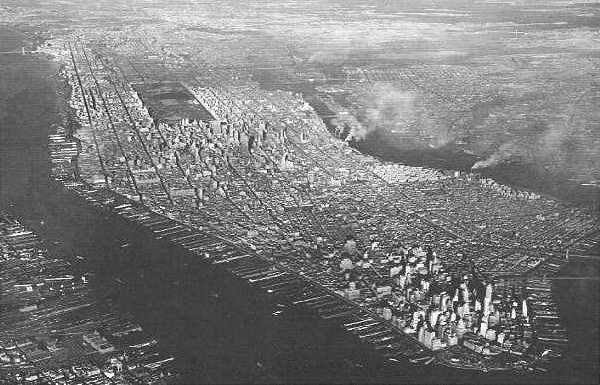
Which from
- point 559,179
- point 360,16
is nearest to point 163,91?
point 559,179

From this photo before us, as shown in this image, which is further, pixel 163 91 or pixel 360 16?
pixel 360 16

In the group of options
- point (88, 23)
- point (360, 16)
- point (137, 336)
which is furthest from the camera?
point (360, 16)

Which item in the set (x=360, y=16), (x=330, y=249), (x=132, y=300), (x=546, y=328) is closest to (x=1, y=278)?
(x=132, y=300)

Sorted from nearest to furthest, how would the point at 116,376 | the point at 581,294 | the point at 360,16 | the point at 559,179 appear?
the point at 116,376 < the point at 581,294 < the point at 559,179 < the point at 360,16

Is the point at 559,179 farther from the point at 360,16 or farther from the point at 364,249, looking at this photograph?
the point at 360,16

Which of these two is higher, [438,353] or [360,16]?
[360,16]

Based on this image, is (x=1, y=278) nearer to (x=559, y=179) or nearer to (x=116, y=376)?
(x=116, y=376)
